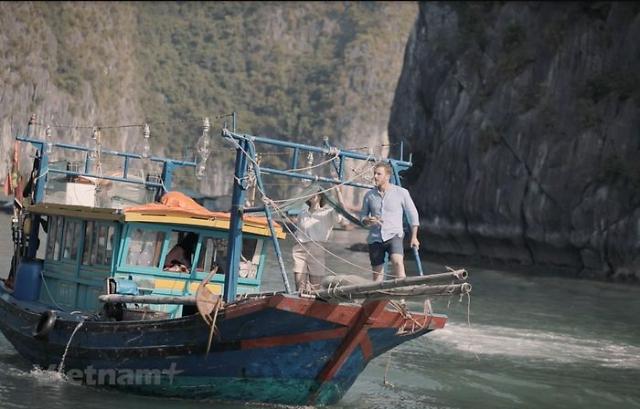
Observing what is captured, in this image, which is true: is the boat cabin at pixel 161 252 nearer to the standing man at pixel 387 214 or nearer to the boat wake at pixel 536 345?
the standing man at pixel 387 214

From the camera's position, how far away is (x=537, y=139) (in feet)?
152

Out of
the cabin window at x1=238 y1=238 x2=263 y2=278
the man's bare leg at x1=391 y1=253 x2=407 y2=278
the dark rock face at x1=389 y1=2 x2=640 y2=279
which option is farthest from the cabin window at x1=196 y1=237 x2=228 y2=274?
the dark rock face at x1=389 y1=2 x2=640 y2=279

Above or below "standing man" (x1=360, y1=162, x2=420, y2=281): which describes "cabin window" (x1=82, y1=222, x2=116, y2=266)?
below

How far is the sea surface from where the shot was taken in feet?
52.8

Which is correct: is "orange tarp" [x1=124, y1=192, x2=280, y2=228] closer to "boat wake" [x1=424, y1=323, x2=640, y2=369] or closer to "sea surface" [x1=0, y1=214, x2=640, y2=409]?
"sea surface" [x1=0, y1=214, x2=640, y2=409]

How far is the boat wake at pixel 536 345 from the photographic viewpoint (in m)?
22.0

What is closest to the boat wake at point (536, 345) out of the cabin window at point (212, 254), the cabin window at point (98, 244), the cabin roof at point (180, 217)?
the cabin roof at point (180, 217)

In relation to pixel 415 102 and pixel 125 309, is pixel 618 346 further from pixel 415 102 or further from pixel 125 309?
pixel 415 102

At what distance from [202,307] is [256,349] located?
2.84ft

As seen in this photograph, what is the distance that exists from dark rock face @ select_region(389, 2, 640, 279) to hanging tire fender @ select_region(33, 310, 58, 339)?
1036 inches

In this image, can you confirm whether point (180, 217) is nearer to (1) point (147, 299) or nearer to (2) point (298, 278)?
(1) point (147, 299)

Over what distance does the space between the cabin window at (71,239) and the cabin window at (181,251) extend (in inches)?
69.6

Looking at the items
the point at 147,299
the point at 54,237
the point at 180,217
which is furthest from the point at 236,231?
the point at 54,237

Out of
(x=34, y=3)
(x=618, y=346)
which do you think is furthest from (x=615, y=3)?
(x=34, y=3)
